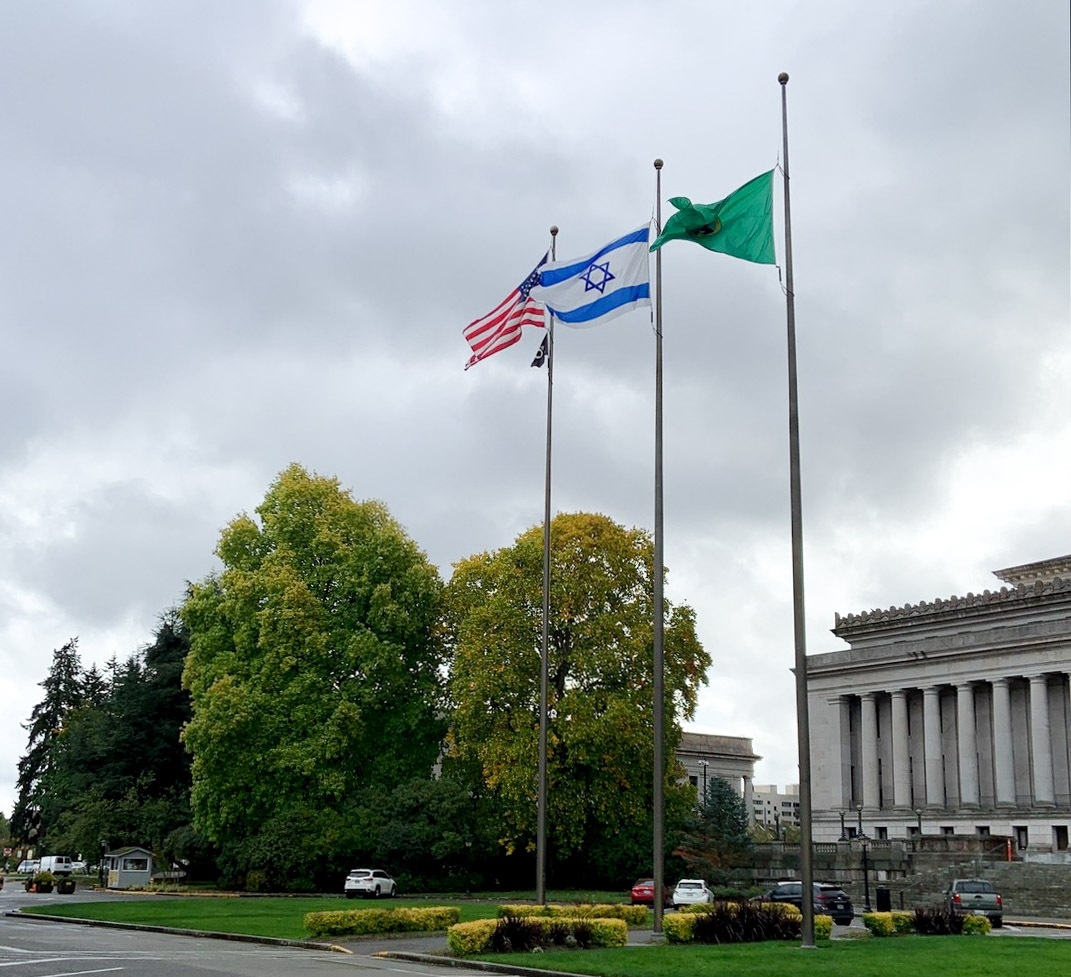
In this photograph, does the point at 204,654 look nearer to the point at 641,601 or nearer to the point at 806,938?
the point at 641,601

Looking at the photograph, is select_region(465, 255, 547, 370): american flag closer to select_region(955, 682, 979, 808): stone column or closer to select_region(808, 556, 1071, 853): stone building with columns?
select_region(808, 556, 1071, 853): stone building with columns

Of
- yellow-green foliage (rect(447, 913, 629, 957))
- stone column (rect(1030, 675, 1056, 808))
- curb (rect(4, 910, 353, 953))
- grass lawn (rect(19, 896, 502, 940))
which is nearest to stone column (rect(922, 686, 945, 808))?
stone column (rect(1030, 675, 1056, 808))

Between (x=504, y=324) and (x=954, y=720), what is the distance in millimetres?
57342

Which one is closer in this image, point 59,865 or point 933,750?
point 933,750

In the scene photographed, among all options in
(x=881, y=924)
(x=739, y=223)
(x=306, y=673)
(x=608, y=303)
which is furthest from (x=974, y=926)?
(x=306, y=673)

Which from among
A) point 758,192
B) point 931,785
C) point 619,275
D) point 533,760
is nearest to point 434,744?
point 533,760

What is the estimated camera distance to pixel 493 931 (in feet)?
89.5

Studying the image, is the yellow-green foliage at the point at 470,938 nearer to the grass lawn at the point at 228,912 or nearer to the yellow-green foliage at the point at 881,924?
the grass lawn at the point at 228,912

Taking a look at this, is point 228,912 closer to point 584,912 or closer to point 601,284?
point 584,912

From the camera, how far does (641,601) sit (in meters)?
63.9

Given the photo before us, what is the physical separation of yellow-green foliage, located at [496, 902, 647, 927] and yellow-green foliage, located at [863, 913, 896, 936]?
20.1ft

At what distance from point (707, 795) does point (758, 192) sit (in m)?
48.4

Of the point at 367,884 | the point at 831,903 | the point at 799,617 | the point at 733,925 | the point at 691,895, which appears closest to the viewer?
the point at 799,617

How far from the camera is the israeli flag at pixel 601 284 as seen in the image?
31.2m
